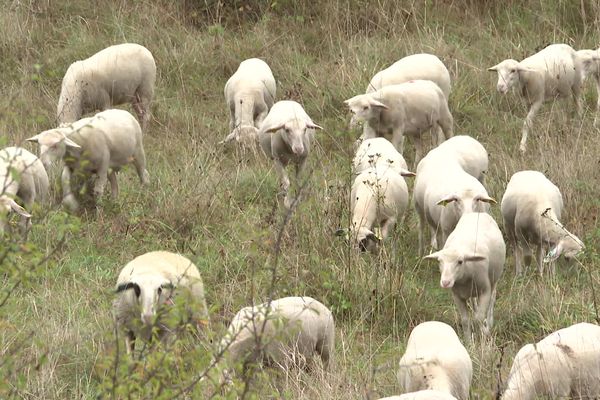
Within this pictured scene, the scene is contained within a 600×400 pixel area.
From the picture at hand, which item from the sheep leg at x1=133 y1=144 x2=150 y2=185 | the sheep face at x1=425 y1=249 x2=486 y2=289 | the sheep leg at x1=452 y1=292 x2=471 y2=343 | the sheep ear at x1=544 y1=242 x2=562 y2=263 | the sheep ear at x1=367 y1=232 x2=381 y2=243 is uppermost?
the sheep face at x1=425 y1=249 x2=486 y2=289

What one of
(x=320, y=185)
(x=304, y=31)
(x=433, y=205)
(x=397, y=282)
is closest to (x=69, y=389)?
(x=397, y=282)

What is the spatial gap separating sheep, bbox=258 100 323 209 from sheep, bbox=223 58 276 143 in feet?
1.74

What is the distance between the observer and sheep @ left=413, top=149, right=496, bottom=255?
905 cm

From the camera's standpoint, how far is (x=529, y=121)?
12211mm

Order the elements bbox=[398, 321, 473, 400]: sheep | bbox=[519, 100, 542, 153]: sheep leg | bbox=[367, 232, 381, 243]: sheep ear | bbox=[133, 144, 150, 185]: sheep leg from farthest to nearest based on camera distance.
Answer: bbox=[519, 100, 542, 153]: sheep leg → bbox=[133, 144, 150, 185]: sheep leg → bbox=[367, 232, 381, 243]: sheep ear → bbox=[398, 321, 473, 400]: sheep

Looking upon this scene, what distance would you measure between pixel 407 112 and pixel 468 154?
1698mm

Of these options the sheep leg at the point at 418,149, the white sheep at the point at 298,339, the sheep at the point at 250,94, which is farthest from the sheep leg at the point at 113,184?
the white sheep at the point at 298,339

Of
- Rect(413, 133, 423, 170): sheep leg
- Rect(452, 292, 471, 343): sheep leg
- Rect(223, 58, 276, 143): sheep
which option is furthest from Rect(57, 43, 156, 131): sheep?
Rect(452, 292, 471, 343): sheep leg

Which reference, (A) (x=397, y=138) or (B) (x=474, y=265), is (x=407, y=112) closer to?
(A) (x=397, y=138)

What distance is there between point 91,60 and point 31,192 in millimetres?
3322

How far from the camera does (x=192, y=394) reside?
557 cm

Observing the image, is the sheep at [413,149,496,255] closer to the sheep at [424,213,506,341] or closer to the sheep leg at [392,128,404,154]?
the sheep at [424,213,506,341]

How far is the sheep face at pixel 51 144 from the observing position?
10.0 meters

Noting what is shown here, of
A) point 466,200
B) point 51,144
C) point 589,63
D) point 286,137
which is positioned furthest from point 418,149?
point 51,144
